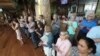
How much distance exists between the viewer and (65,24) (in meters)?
5.28

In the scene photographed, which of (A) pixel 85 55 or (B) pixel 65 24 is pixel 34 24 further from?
(A) pixel 85 55

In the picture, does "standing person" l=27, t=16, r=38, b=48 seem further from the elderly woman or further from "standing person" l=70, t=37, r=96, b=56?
"standing person" l=70, t=37, r=96, b=56

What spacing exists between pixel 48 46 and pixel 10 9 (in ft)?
21.4

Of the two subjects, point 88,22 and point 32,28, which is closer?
point 88,22

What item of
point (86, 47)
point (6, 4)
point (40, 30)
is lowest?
point (40, 30)

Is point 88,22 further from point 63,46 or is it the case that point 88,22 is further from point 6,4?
point 6,4

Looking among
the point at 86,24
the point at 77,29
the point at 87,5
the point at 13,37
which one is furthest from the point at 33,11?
the point at 86,24

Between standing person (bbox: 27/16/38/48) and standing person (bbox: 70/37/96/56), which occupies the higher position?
standing person (bbox: 70/37/96/56)

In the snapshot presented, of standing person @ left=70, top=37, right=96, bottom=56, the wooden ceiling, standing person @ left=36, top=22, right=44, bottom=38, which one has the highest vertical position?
the wooden ceiling

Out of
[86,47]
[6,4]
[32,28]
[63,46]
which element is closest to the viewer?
[86,47]

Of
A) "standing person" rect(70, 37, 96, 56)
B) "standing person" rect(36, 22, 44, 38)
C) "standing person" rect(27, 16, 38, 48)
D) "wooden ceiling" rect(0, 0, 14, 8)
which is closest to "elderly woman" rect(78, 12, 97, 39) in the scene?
"standing person" rect(70, 37, 96, 56)

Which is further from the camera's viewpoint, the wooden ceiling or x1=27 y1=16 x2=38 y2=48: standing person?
the wooden ceiling

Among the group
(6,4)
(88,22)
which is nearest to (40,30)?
(88,22)

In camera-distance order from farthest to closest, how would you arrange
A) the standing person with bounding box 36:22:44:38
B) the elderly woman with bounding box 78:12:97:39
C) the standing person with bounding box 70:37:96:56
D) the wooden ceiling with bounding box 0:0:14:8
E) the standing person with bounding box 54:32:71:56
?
the wooden ceiling with bounding box 0:0:14:8 < the standing person with bounding box 36:22:44:38 < the elderly woman with bounding box 78:12:97:39 < the standing person with bounding box 54:32:71:56 < the standing person with bounding box 70:37:96:56
